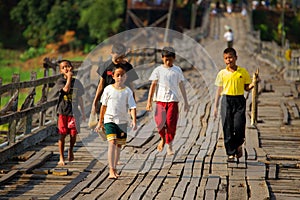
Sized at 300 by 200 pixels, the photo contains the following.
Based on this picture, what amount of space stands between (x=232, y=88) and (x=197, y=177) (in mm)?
1429

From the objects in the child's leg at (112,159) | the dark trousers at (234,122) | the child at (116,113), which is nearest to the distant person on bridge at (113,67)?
the child at (116,113)

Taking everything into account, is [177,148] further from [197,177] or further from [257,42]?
[257,42]

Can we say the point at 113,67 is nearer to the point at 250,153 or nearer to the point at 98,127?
the point at 98,127

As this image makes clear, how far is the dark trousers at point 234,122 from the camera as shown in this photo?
8750mm

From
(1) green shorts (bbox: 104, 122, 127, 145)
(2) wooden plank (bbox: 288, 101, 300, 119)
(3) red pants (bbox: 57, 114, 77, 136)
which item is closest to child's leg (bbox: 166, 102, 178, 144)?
(1) green shorts (bbox: 104, 122, 127, 145)

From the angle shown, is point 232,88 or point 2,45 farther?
point 2,45

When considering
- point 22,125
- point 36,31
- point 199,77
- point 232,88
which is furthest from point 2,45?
point 232,88

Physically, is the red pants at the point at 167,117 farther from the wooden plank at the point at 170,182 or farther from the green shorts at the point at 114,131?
the green shorts at the point at 114,131

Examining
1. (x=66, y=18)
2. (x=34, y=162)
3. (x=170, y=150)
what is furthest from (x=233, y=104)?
(x=66, y=18)

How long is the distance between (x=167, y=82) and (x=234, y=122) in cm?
104

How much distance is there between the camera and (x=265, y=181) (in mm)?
7762

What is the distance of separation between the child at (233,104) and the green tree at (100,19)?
3306 cm

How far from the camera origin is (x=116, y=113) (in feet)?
26.2

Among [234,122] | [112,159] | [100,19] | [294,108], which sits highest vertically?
[100,19]
